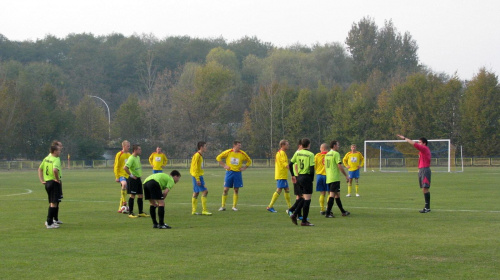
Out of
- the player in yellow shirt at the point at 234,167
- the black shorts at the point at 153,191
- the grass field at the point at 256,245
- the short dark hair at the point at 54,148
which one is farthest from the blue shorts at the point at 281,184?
the short dark hair at the point at 54,148

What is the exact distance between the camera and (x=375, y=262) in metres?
9.71

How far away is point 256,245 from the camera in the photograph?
37.8 ft

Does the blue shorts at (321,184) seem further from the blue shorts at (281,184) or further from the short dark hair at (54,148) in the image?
the short dark hair at (54,148)

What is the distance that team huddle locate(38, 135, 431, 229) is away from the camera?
46.8 feet

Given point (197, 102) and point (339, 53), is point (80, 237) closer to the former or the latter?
point (197, 102)

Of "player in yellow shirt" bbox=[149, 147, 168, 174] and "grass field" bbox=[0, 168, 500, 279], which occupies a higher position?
"player in yellow shirt" bbox=[149, 147, 168, 174]

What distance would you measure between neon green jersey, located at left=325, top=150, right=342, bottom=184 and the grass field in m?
1.07

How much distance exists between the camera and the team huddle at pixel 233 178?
46.8ft

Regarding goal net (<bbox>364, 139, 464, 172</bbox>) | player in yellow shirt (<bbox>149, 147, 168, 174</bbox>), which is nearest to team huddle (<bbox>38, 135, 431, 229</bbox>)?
player in yellow shirt (<bbox>149, 147, 168, 174</bbox>)

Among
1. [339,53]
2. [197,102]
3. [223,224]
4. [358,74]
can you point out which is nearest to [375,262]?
[223,224]

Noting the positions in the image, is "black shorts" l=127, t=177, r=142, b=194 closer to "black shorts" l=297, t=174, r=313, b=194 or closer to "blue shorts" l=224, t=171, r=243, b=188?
"blue shorts" l=224, t=171, r=243, b=188

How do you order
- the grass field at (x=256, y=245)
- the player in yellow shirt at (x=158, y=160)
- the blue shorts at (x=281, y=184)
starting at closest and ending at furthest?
the grass field at (x=256, y=245) → the blue shorts at (x=281, y=184) → the player in yellow shirt at (x=158, y=160)

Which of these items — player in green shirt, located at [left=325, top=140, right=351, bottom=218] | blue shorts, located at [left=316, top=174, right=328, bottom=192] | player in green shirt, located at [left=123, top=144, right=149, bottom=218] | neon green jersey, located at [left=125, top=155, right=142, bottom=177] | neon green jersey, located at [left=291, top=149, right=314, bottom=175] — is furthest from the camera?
blue shorts, located at [left=316, top=174, right=328, bottom=192]

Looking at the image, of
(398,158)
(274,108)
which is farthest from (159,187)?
(274,108)
